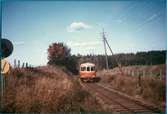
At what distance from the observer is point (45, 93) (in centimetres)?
786

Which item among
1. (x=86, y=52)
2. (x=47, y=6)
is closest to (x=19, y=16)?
(x=47, y=6)

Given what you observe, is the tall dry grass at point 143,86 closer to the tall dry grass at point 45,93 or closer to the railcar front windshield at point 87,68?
the railcar front windshield at point 87,68

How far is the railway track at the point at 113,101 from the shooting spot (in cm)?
774

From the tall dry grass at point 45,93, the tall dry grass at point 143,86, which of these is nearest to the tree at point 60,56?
the tall dry grass at point 45,93

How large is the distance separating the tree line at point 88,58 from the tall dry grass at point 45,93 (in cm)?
27

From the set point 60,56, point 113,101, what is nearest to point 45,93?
point 60,56

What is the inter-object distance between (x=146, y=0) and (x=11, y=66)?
3939 millimetres

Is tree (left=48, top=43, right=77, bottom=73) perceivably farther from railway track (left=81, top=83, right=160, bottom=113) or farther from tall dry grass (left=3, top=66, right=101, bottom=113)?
railway track (left=81, top=83, right=160, bottom=113)

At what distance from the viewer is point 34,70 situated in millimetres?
8164

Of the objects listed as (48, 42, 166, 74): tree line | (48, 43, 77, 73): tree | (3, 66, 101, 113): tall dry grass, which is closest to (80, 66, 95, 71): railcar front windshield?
(48, 42, 166, 74): tree line

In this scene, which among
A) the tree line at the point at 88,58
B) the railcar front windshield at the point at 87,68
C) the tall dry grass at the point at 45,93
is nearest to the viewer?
the tall dry grass at the point at 45,93

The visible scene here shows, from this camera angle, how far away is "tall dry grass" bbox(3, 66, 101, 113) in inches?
303

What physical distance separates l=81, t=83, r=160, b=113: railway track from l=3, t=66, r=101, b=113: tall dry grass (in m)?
0.23

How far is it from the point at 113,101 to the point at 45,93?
1.86 m
